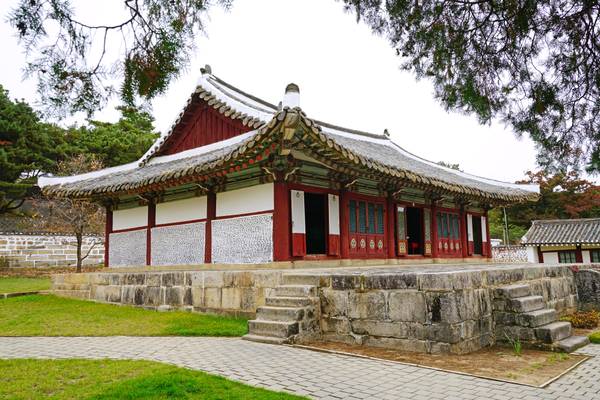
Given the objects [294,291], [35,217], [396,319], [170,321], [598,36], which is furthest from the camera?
[35,217]

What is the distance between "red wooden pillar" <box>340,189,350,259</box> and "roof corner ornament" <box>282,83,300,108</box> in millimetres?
4534

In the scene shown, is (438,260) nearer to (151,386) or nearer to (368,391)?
(368,391)

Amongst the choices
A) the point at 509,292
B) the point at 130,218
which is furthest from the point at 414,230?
the point at 130,218

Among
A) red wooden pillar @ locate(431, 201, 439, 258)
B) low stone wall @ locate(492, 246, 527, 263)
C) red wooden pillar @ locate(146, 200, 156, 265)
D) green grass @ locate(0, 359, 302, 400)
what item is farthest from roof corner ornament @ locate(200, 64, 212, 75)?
low stone wall @ locate(492, 246, 527, 263)

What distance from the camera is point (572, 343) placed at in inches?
291

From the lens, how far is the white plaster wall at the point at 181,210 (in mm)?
12602

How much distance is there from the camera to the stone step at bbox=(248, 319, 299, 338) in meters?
7.39

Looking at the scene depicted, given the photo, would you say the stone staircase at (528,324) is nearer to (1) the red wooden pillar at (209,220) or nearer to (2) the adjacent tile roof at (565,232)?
(1) the red wooden pillar at (209,220)

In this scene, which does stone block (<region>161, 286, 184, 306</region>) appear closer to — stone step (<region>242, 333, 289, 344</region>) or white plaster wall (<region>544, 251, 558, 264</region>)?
stone step (<region>242, 333, 289, 344</region>)

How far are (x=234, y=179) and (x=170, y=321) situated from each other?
3.84m

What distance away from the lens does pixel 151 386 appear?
482 cm

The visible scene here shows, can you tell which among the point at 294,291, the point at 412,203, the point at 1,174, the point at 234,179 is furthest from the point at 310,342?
the point at 1,174

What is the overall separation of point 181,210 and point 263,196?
3.33 meters

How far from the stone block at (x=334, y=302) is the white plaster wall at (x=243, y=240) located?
114 inches
